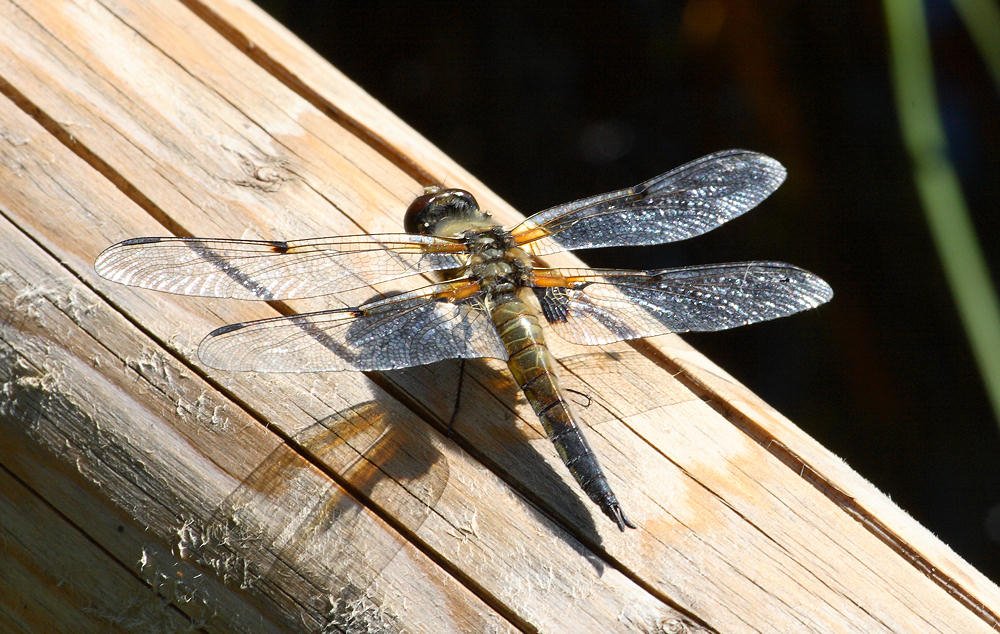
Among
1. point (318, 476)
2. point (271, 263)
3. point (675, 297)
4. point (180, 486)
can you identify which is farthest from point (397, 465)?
point (675, 297)

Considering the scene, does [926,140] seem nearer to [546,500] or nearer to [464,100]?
[464,100]

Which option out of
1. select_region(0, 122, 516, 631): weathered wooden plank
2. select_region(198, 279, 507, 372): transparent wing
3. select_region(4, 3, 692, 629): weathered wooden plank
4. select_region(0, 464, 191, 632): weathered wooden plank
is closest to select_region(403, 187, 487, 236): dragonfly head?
select_region(198, 279, 507, 372): transparent wing

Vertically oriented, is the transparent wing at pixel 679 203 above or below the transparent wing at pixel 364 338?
above

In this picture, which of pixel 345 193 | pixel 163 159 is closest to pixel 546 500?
pixel 345 193

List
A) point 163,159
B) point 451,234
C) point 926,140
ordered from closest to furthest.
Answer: point 163,159 < point 451,234 < point 926,140

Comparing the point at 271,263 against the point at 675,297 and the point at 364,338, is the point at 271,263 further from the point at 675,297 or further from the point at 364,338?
the point at 675,297

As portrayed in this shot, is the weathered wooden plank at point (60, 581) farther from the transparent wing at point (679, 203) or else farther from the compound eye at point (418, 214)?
the transparent wing at point (679, 203)

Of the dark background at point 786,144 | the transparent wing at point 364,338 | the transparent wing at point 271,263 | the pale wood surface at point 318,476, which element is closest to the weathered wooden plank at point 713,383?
the pale wood surface at point 318,476
